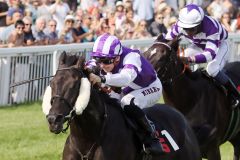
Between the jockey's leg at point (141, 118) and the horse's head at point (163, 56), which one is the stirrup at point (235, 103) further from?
the jockey's leg at point (141, 118)

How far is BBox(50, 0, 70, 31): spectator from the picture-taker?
17716 mm

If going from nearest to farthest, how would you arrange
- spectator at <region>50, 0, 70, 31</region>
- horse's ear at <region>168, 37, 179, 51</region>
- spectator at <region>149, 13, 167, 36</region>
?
1. horse's ear at <region>168, 37, 179, 51</region>
2. spectator at <region>50, 0, 70, 31</region>
3. spectator at <region>149, 13, 167, 36</region>

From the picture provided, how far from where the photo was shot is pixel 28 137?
12.5m

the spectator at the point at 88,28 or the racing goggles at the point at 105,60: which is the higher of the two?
the racing goggles at the point at 105,60

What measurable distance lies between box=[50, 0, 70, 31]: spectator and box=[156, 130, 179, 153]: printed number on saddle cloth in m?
9.75

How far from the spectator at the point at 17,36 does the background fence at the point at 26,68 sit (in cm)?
44

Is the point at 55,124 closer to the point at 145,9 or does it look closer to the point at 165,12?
the point at 165,12

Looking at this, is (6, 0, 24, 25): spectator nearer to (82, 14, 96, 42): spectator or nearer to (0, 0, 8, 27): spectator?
(0, 0, 8, 27): spectator

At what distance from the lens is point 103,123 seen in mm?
7133

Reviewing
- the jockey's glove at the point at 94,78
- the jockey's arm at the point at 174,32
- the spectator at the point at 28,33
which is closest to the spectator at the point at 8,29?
the spectator at the point at 28,33

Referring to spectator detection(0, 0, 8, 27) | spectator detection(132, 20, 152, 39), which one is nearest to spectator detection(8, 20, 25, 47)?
spectator detection(0, 0, 8, 27)

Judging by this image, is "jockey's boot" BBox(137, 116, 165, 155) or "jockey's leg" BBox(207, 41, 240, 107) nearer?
"jockey's boot" BBox(137, 116, 165, 155)

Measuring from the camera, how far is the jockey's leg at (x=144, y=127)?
7484mm

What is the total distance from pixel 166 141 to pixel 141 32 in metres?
9.87
